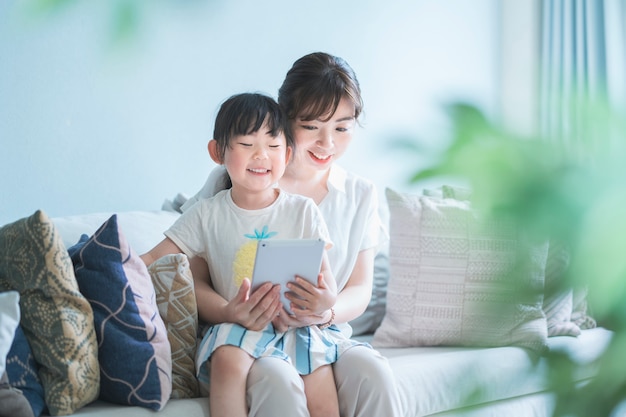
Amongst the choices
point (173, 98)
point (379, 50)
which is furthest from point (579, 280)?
point (379, 50)

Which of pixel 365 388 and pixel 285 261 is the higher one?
pixel 285 261

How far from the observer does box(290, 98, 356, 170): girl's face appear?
85.0 inches

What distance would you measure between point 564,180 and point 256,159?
5.24 feet

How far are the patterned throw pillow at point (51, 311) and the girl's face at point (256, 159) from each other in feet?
1.53

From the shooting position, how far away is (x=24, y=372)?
63.9 inches

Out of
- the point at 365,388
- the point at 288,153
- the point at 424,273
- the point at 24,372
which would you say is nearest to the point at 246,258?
the point at 288,153

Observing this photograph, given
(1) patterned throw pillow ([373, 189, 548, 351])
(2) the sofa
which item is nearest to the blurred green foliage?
(2) the sofa

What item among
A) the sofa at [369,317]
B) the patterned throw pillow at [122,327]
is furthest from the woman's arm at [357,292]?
the patterned throw pillow at [122,327]

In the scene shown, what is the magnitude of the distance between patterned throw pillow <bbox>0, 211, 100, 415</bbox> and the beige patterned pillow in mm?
248

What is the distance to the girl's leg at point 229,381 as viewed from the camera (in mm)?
1740

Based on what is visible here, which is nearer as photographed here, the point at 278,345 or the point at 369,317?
the point at 278,345

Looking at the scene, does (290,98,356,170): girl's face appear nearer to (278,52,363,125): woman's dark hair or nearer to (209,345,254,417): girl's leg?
(278,52,363,125): woman's dark hair

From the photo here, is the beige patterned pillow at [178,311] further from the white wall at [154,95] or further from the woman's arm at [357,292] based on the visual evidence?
the white wall at [154,95]

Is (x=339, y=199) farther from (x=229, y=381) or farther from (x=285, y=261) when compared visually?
(x=229, y=381)
